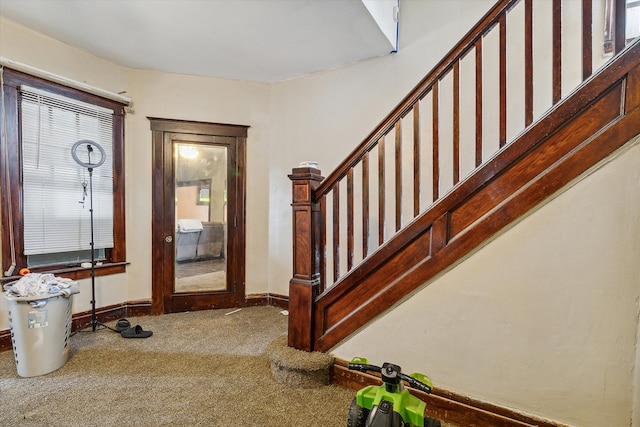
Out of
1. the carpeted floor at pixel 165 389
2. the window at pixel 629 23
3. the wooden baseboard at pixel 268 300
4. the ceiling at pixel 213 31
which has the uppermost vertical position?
the ceiling at pixel 213 31

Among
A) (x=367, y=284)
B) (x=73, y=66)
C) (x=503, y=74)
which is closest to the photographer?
(x=503, y=74)

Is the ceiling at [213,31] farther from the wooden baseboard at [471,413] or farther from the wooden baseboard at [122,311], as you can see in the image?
the wooden baseboard at [471,413]

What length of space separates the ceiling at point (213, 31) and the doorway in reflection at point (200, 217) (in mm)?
976

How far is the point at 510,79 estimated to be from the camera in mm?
2584

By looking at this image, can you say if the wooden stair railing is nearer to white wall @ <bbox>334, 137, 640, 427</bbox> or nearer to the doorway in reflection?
white wall @ <bbox>334, 137, 640, 427</bbox>

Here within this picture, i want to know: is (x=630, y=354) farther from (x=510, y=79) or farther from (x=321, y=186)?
(x=510, y=79)

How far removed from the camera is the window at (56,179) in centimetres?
268

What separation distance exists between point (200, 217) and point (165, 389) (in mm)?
2029

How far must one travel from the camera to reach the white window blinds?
2.78m

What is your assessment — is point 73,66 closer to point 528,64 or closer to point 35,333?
point 35,333

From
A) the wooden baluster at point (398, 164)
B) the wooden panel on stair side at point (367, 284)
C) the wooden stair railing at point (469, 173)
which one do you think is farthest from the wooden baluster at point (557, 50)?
the wooden panel on stair side at point (367, 284)

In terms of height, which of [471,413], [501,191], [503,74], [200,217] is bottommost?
[471,413]

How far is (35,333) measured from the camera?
7.18ft

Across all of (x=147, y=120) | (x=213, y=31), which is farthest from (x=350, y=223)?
(x=147, y=120)
